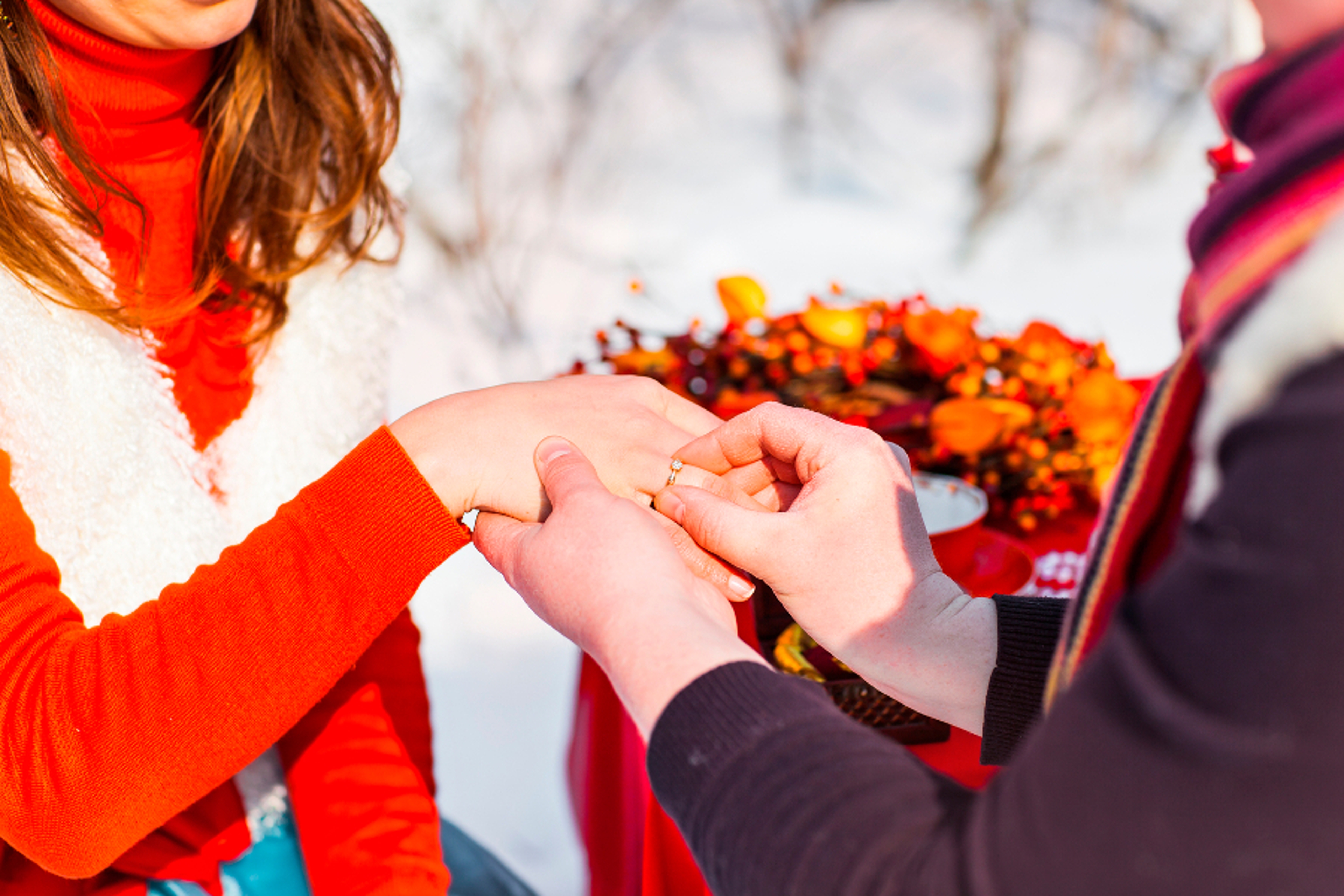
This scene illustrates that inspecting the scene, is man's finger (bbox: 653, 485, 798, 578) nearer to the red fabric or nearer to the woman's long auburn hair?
the red fabric

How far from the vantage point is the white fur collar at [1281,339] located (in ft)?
1.18

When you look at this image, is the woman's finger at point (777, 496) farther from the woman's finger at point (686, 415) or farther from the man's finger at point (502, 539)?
the man's finger at point (502, 539)

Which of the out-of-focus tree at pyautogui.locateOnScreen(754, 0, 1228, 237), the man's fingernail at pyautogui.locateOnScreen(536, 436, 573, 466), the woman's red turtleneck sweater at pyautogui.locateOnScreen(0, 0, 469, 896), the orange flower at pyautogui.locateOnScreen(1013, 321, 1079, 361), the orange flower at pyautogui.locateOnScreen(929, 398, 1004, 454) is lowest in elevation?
the woman's red turtleneck sweater at pyautogui.locateOnScreen(0, 0, 469, 896)

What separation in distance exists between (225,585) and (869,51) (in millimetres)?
5229

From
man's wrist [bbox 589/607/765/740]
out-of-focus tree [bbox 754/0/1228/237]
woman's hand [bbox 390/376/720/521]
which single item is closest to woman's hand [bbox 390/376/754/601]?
woman's hand [bbox 390/376/720/521]

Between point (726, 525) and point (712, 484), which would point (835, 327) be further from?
point (726, 525)

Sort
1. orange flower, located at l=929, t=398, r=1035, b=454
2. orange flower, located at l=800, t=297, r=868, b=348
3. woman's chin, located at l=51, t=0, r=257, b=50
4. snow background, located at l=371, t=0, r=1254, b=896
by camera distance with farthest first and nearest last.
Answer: snow background, located at l=371, t=0, r=1254, b=896
orange flower, located at l=800, t=297, r=868, b=348
orange flower, located at l=929, t=398, r=1035, b=454
woman's chin, located at l=51, t=0, r=257, b=50

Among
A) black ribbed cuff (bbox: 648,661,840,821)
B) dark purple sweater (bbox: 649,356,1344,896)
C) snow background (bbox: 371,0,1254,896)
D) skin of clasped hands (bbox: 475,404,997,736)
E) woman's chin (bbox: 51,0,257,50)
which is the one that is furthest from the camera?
snow background (bbox: 371,0,1254,896)

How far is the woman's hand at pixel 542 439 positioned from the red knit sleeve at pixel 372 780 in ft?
1.18

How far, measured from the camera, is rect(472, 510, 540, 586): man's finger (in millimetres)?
771

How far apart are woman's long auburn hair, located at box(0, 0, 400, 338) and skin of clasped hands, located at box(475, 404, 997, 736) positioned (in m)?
0.45

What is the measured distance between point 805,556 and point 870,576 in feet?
0.18

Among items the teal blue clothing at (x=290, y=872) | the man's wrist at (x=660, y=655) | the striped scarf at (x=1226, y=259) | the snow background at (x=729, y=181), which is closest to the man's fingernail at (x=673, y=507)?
the man's wrist at (x=660, y=655)

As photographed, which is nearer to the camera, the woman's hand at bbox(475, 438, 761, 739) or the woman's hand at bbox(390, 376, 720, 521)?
the woman's hand at bbox(475, 438, 761, 739)
